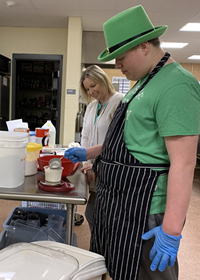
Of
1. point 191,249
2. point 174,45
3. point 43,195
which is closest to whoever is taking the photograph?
point 43,195

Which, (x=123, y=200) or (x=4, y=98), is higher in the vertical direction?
(x=4, y=98)

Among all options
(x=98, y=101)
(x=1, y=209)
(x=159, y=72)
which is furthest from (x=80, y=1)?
(x=159, y=72)

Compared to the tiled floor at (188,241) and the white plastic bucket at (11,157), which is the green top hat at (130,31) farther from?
the tiled floor at (188,241)

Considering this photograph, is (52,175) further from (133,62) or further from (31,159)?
(133,62)

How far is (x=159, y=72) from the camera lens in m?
0.96

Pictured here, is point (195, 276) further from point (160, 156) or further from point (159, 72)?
point (159, 72)

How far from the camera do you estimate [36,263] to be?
2.87ft

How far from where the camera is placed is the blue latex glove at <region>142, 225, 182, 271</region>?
2.91 feet

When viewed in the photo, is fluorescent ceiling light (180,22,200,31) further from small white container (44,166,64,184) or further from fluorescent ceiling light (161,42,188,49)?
small white container (44,166,64,184)

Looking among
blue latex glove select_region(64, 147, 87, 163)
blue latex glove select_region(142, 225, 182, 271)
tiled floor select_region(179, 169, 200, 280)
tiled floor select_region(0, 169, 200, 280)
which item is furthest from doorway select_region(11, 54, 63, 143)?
blue latex glove select_region(142, 225, 182, 271)

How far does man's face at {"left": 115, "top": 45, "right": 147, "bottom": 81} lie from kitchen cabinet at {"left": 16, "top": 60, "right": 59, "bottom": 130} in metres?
4.96

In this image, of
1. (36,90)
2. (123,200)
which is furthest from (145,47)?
(36,90)

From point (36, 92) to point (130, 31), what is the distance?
233 inches

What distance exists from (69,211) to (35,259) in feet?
1.12
